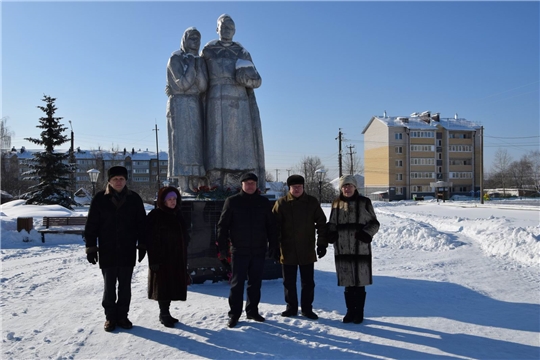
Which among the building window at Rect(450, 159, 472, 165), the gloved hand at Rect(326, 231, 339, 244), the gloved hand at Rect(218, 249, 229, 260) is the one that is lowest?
the gloved hand at Rect(218, 249, 229, 260)

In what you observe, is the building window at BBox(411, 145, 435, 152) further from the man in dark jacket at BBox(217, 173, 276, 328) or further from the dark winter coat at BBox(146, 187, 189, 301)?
the dark winter coat at BBox(146, 187, 189, 301)

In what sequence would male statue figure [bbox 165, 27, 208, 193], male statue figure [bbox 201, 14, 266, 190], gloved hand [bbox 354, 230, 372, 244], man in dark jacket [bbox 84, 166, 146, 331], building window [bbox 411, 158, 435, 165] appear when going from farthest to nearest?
building window [bbox 411, 158, 435, 165] → male statue figure [bbox 201, 14, 266, 190] → male statue figure [bbox 165, 27, 208, 193] → gloved hand [bbox 354, 230, 372, 244] → man in dark jacket [bbox 84, 166, 146, 331]

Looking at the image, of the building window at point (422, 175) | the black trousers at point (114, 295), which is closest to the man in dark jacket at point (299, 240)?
the black trousers at point (114, 295)

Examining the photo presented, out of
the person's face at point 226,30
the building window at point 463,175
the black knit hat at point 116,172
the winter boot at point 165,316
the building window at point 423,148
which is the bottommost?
the winter boot at point 165,316

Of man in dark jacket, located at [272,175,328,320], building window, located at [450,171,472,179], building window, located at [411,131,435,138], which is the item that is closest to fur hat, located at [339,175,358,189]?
man in dark jacket, located at [272,175,328,320]

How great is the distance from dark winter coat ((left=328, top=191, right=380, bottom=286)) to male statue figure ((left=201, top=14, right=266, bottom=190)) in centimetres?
288

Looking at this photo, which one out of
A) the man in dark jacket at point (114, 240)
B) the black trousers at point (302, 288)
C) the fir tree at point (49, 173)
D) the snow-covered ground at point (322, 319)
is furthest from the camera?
the fir tree at point (49, 173)

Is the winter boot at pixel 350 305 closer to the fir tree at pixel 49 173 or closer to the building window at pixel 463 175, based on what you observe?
the fir tree at pixel 49 173

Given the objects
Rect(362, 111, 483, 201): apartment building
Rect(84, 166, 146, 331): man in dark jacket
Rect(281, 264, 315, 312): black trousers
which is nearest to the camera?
Rect(84, 166, 146, 331): man in dark jacket

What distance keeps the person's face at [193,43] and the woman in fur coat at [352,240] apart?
13.1 feet

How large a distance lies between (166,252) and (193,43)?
4152 millimetres

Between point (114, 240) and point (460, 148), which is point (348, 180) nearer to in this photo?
point (114, 240)

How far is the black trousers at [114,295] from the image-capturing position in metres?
4.73

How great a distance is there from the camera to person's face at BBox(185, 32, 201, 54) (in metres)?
7.51
